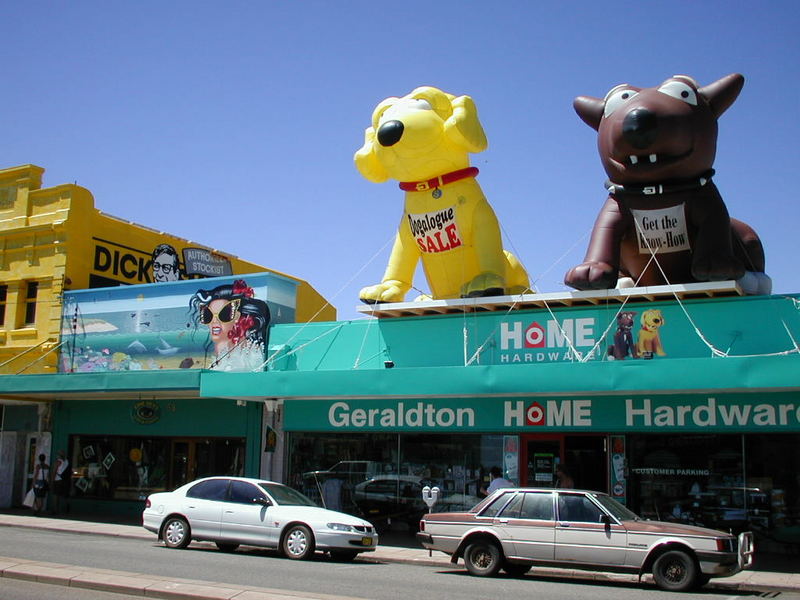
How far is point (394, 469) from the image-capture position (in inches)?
739

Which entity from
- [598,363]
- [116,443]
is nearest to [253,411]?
[116,443]

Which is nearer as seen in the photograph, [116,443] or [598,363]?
[598,363]

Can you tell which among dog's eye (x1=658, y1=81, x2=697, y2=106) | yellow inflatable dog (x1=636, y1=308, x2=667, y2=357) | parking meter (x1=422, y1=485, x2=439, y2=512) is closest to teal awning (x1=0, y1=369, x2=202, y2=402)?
parking meter (x1=422, y1=485, x2=439, y2=512)

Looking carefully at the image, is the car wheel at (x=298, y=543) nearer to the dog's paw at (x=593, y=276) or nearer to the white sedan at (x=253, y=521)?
the white sedan at (x=253, y=521)

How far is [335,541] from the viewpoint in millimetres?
13984

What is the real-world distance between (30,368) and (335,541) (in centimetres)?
1301

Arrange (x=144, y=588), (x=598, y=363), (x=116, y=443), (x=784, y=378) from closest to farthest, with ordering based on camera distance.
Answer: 1. (x=144, y=588)
2. (x=784, y=378)
3. (x=598, y=363)
4. (x=116, y=443)

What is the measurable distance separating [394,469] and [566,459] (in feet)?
12.1

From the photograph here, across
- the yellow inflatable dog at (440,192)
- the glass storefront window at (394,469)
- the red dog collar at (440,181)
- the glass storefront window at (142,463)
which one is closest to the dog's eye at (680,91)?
the yellow inflatable dog at (440,192)

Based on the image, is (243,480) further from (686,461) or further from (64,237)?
(64,237)

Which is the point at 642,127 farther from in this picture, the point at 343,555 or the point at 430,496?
the point at 343,555

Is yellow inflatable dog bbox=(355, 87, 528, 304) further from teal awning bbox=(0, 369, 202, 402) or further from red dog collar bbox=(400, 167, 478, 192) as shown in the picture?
teal awning bbox=(0, 369, 202, 402)

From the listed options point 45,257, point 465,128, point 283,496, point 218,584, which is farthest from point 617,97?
point 45,257

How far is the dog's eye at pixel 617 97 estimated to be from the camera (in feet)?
53.1
